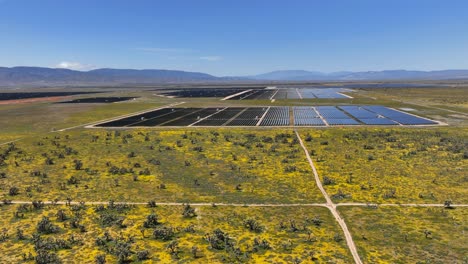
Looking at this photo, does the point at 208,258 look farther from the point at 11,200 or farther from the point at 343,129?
the point at 343,129

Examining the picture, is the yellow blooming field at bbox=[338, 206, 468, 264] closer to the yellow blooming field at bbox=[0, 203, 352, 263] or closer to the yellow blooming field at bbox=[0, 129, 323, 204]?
the yellow blooming field at bbox=[0, 203, 352, 263]

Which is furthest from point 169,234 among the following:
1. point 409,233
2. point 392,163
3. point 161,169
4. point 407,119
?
point 407,119

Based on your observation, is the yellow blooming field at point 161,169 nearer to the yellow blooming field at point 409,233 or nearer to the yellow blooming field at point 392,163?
the yellow blooming field at point 392,163

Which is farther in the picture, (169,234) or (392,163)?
(392,163)

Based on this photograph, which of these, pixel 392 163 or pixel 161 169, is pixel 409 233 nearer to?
pixel 392 163

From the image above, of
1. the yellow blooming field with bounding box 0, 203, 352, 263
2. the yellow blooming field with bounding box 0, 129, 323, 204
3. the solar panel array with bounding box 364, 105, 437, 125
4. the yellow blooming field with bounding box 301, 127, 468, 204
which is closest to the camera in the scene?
the yellow blooming field with bounding box 0, 203, 352, 263

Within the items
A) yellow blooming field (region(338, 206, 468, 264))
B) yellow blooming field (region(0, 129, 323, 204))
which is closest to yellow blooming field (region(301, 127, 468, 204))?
yellow blooming field (region(338, 206, 468, 264))

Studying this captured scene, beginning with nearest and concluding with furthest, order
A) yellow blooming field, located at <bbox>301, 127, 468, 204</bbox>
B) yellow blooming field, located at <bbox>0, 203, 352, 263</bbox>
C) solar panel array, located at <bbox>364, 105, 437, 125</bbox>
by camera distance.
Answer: yellow blooming field, located at <bbox>0, 203, 352, 263</bbox>
yellow blooming field, located at <bbox>301, 127, 468, 204</bbox>
solar panel array, located at <bbox>364, 105, 437, 125</bbox>

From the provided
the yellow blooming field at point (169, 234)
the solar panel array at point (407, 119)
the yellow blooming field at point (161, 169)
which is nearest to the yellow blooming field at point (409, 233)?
the yellow blooming field at point (169, 234)

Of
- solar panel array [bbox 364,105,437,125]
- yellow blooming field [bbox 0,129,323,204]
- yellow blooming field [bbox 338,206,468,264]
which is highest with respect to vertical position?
solar panel array [bbox 364,105,437,125]

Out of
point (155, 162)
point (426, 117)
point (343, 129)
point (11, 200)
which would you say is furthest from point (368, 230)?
point (426, 117)

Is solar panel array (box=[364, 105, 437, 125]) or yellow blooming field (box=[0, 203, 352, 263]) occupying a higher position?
solar panel array (box=[364, 105, 437, 125])
